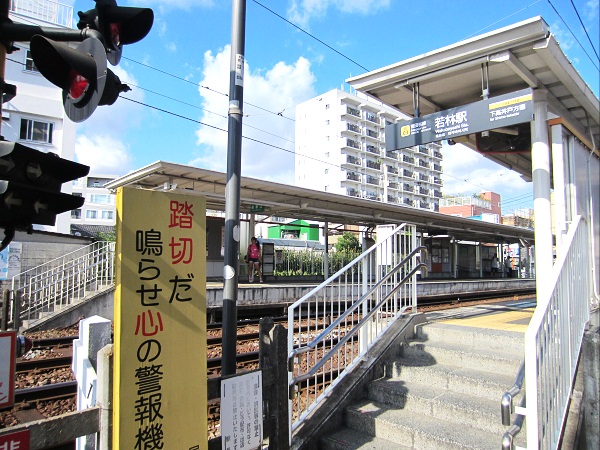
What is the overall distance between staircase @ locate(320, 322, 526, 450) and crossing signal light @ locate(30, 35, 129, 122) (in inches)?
139

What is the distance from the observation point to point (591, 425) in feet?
12.1

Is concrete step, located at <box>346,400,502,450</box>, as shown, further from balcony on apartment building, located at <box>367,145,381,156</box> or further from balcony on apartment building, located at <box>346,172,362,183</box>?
balcony on apartment building, located at <box>367,145,381,156</box>

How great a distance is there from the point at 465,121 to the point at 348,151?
236ft

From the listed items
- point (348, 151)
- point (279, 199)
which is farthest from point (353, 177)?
point (279, 199)

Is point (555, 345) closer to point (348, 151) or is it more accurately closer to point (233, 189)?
point (233, 189)

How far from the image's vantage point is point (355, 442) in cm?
410

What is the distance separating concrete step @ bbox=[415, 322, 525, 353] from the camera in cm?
477

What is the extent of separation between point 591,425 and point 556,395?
2.53 ft

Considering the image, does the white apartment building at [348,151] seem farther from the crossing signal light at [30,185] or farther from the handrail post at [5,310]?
the crossing signal light at [30,185]

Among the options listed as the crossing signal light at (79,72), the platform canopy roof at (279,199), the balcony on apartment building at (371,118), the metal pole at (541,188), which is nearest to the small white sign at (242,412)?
the crossing signal light at (79,72)

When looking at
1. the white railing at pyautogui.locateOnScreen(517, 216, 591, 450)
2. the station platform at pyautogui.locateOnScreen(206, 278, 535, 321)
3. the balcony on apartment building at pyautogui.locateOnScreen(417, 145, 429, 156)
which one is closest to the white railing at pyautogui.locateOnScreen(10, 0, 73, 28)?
the station platform at pyautogui.locateOnScreen(206, 278, 535, 321)

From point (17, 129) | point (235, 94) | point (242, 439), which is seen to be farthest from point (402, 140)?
point (17, 129)

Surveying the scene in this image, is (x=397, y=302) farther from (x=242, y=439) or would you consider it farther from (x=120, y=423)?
(x=120, y=423)

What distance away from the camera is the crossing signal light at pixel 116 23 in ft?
9.74
